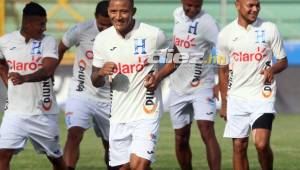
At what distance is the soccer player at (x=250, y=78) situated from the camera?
1282 centimetres

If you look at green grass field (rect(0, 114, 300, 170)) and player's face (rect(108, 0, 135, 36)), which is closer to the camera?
player's face (rect(108, 0, 135, 36))

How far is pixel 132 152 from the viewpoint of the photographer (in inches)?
431

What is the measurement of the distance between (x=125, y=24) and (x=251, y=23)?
2.61 m

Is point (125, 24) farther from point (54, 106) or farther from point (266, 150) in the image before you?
point (266, 150)

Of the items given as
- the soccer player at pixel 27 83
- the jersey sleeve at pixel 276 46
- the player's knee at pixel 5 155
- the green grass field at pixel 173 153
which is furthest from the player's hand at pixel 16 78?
the green grass field at pixel 173 153

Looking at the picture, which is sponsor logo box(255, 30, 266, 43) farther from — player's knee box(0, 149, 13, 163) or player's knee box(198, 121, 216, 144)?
player's knee box(0, 149, 13, 163)

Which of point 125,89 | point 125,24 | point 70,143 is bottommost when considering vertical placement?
point 70,143

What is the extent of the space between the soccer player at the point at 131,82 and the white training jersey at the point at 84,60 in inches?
102

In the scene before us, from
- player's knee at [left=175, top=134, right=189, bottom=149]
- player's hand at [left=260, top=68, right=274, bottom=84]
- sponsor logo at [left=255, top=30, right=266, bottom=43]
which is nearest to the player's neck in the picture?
sponsor logo at [left=255, top=30, right=266, bottom=43]

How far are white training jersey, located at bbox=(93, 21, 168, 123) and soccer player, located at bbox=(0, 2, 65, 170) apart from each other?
46.8 inches

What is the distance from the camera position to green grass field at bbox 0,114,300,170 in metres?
15.8

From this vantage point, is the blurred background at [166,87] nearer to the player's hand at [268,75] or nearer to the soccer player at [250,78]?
the soccer player at [250,78]

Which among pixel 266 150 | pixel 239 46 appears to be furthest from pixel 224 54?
pixel 266 150

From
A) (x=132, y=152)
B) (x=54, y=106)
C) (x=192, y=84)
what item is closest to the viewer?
(x=132, y=152)
